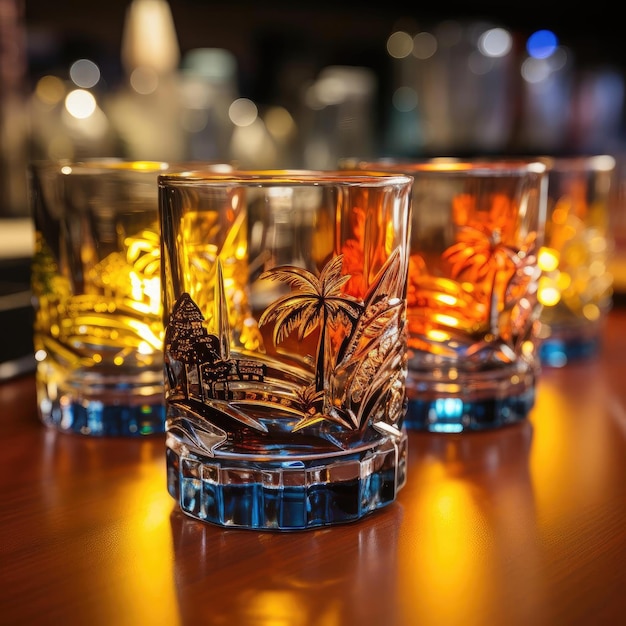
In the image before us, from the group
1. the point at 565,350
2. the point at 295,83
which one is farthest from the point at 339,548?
the point at 295,83

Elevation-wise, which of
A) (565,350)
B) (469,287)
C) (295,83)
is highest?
(295,83)

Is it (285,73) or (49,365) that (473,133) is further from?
(49,365)

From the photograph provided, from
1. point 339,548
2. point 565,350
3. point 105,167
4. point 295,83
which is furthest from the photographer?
point 295,83

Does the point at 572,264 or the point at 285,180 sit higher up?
the point at 285,180

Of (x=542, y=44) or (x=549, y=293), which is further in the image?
(x=542, y=44)

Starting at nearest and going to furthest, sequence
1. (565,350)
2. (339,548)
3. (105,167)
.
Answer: (339,548), (105,167), (565,350)

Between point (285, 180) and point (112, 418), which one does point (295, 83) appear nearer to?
point (112, 418)

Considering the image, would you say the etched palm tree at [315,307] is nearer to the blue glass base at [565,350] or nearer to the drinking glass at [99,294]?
the drinking glass at [99,294]
